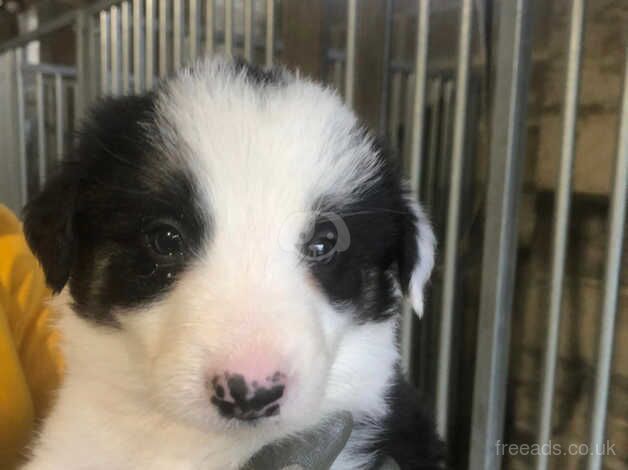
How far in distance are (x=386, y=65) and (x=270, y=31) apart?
1.80ft

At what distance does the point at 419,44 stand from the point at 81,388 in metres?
1.59

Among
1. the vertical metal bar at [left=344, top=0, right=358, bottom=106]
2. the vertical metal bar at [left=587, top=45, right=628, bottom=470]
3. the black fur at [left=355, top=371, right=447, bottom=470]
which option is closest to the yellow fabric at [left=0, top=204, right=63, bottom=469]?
the black fur at [left=355, top=371, right=447, bottom=470]

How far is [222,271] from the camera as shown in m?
1.19

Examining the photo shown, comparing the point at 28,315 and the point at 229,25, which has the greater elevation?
the point at 229,25

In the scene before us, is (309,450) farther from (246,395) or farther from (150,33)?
(150,33)

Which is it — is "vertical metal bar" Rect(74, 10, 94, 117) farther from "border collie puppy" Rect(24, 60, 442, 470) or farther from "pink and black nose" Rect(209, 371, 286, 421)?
"pink and black nose" Rect(209, 371, 286, 421)

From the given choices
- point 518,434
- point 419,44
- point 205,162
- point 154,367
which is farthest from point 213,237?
point 518,434

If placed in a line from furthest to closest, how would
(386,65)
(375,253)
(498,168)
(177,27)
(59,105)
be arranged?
(59,105) < (177,27) < (386,65) < (498,168) < (375,253)

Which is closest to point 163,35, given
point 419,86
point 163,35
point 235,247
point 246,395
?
point 163,35

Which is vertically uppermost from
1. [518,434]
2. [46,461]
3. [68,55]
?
[68,55]

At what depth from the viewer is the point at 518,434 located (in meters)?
2.94

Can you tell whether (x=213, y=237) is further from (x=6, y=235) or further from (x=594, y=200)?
(x=594, y=200)

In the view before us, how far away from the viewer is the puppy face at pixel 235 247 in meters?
1.11

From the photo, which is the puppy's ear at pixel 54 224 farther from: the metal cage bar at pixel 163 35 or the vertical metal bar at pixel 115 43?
the vertical metal bar at pixel 115 43
